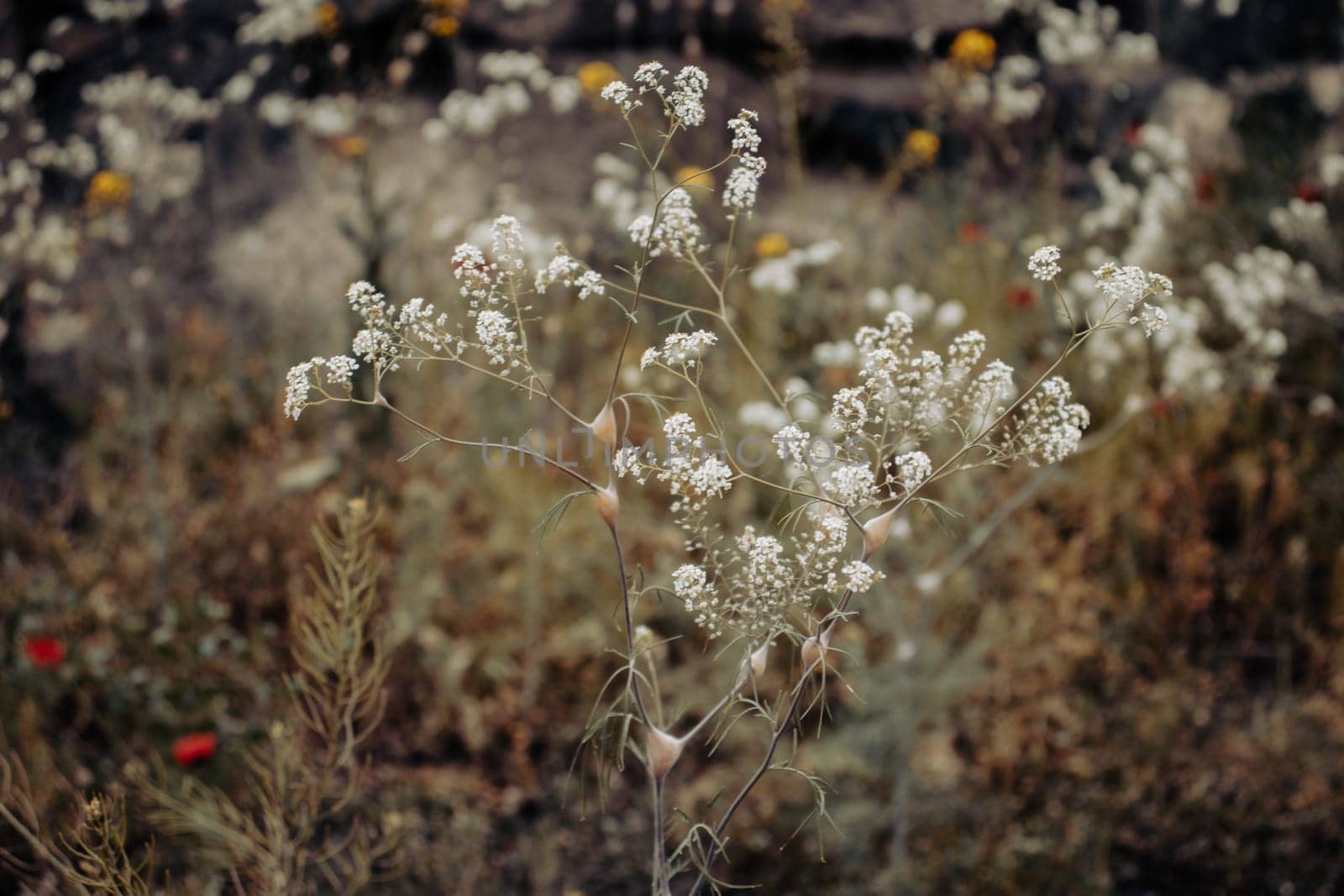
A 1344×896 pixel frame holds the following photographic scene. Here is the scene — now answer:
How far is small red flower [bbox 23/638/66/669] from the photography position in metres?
2.74

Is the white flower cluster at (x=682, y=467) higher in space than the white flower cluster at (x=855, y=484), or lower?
higher

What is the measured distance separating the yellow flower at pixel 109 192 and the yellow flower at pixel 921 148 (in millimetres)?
3164

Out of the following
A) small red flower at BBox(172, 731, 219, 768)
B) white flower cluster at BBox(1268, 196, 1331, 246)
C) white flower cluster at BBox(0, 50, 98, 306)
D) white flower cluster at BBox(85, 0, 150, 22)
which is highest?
white flower cluster at BBox(85, 0, 150, 22)

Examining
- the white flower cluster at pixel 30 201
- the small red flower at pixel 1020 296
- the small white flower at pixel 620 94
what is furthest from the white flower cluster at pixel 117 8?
the small white flower at pixel 620 94

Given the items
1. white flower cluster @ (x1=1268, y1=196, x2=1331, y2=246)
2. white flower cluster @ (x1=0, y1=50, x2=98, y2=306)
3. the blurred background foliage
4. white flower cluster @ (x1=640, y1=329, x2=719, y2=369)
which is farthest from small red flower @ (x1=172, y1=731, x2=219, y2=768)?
white flower cluster @ (x1=1268, y1=196, x2=1331, y2=246)

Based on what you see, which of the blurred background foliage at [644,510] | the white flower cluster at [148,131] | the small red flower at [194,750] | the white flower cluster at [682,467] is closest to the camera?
the white flower cluster at [682,467]

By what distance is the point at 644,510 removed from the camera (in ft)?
12.1

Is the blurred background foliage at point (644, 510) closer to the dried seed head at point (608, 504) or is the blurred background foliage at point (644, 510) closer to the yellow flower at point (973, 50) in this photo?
the dried seed head at point (608, 504)

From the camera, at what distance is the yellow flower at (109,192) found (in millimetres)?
3703

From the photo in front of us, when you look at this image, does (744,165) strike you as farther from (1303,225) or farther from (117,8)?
(117,8)

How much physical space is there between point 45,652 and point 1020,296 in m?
3.22

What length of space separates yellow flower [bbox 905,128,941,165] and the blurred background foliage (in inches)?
6.8

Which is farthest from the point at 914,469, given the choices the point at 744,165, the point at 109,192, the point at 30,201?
the point at 30,201

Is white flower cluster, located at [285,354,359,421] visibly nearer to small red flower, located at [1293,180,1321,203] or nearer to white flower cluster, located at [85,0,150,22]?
small red flower, located at [1293,180,1321,203]
